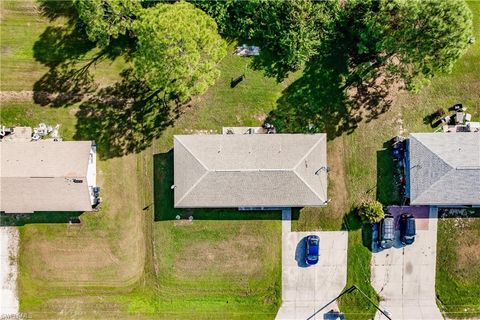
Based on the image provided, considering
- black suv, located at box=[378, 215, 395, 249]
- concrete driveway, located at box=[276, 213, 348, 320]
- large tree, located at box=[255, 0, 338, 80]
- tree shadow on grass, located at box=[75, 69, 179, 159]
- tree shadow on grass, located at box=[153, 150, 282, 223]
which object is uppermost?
large tree, located at box=[255, 0, 338, 80]

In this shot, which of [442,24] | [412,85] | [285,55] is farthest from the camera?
[285,55]

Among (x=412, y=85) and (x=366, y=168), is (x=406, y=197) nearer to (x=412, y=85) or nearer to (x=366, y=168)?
(x=366, y=168)

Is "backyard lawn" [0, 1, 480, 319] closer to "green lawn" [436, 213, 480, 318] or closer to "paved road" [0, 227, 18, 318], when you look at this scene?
"green lawn" [436, 213, 480, 318]

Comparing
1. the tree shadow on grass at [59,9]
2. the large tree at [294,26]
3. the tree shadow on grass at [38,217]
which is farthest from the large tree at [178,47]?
the tree shadow on grass at [38,217]

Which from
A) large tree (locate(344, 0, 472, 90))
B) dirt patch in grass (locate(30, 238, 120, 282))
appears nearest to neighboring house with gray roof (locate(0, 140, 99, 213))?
dirt patch in grass (locate(30, 238, 120, 282))

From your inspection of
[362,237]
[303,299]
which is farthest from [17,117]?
[362,237]

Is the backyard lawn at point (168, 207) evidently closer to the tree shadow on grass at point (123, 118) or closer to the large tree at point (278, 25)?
the tree shadow on grass at point (123, 118)
